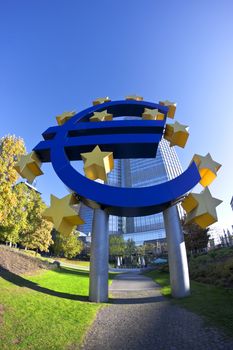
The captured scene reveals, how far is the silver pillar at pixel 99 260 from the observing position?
29.1 ft

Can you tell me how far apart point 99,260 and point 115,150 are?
18.2 feet

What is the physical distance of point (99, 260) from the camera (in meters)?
9.26

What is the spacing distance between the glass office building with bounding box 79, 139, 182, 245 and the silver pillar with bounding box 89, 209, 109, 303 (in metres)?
79.8

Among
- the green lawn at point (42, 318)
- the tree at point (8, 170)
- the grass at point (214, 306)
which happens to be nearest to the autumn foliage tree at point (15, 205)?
the tree at point (8, 170)

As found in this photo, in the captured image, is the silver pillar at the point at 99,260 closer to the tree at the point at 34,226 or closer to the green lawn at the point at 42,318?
the green lawn at the point at 42,318

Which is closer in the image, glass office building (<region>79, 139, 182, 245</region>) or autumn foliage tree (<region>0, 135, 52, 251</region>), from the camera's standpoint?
autumn foliage tree (<region>0, 135, 52, 251</region>)

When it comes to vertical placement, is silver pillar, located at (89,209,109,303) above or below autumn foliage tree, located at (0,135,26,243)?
below

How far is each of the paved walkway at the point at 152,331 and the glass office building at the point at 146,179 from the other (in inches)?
3243

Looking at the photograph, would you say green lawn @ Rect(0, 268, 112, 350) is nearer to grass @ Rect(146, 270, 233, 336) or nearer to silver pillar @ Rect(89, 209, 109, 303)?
silver pillar @ Rect(89, 209, 109, 303)

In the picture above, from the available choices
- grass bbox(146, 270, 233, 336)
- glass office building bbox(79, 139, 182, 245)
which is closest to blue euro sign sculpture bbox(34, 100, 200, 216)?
grass bbox(146, 270, 233, 336)

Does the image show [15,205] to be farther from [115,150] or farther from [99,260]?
[99,260]

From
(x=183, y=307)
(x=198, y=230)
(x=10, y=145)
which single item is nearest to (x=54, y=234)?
(x=198, y=230)

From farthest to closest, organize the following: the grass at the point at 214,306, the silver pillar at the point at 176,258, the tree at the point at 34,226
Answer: the tree at the point at 34,226 → the silver pillar at the point at 176,258 → the grass at the point at 214,306

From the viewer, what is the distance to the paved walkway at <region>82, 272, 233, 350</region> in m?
4.76
